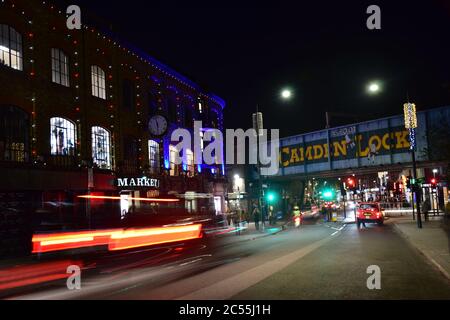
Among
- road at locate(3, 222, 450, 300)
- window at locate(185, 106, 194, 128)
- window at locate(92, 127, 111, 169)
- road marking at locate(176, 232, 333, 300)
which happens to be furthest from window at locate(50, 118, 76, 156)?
window at locate(185, 106, 194, 128)

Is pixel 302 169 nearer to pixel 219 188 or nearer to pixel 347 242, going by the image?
pixel 219 188

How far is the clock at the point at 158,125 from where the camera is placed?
3127cm

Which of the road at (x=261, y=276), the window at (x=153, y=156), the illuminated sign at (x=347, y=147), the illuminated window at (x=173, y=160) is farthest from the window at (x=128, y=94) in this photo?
the illuminated sign at (x=347, y=147)

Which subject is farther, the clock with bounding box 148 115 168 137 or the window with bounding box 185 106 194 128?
the window with bounding box 185 106 194 128

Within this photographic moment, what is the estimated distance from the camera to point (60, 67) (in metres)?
23.6

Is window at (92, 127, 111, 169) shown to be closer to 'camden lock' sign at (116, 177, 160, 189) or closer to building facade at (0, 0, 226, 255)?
building facade at (0, 0, 226, 255)

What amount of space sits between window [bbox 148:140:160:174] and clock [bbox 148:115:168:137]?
0.81m

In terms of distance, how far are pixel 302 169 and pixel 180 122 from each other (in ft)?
46.3

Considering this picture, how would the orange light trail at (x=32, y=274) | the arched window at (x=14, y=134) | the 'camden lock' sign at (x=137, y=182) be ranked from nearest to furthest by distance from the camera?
1. the orange light trail at (x=32, y=274)
2. the arched window at (x=14, y=134)
3. the 'camden lock' sign at (x=137, y=182)

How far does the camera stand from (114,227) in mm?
18281

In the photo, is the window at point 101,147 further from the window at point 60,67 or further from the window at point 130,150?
the window at point 60,67

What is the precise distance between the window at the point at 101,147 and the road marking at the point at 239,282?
1379 cm

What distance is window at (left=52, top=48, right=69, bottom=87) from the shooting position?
23.2m

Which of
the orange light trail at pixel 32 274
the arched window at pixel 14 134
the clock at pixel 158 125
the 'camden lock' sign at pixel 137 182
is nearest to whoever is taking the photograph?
the orange light trail at pixel 32 274
